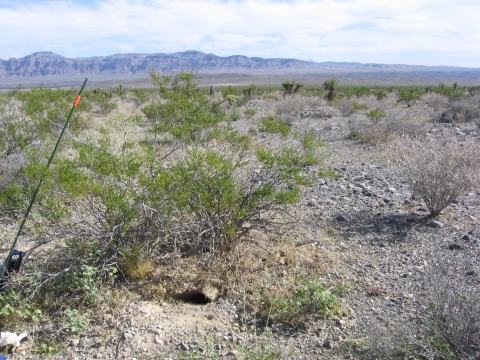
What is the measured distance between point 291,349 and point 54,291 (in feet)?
7.50

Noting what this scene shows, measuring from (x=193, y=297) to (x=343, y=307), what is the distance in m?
1.46

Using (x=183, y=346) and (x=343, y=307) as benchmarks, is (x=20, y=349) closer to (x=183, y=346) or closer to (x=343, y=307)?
(x=183, y=346)

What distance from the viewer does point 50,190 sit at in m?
4.21

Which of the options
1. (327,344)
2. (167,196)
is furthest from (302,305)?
(167,196)

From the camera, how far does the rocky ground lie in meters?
3.53

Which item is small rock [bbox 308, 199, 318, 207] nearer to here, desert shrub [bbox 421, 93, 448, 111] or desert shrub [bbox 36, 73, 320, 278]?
desert shrub [bbox 36, 73, 320, 278]

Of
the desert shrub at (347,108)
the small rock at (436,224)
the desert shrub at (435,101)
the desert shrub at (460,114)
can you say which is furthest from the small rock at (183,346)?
the desert shrub at (435,101)

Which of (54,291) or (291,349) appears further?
(54,291)

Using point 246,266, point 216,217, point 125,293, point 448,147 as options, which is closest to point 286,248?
point 246,266

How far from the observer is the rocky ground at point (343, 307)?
3527 mm

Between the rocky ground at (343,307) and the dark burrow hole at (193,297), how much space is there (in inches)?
4.2

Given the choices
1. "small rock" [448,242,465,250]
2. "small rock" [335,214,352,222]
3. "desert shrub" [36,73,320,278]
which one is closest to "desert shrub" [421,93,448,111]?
"small rock" [335,214,352,222]

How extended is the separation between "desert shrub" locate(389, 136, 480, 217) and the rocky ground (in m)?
0.31

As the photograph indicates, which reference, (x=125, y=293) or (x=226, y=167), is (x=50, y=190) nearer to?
(x=125, y=293)
